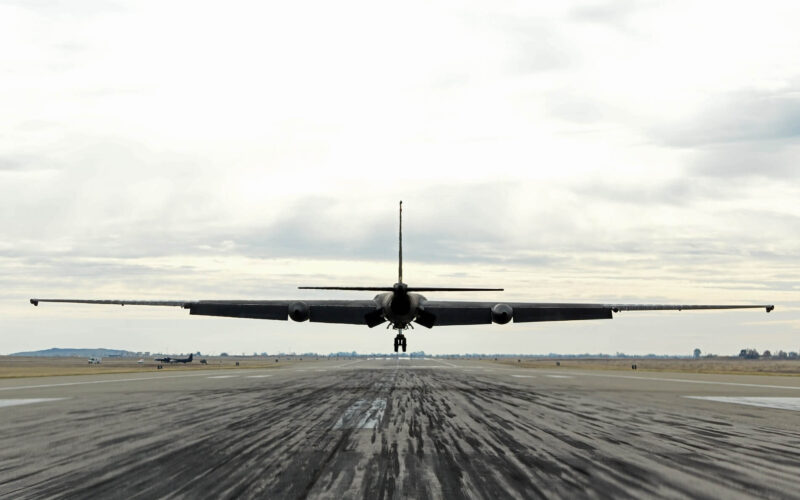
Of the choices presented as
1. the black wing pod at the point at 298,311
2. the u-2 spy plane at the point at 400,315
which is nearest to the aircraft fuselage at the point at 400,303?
the u-2 spy plane at the point at 400,315

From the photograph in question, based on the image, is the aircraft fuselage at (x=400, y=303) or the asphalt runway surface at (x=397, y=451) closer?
the asphalt runway surface at (x=397, y=451)

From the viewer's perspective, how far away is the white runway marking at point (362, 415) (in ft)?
52.8

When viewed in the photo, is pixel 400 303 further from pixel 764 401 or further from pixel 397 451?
pixel 397 451

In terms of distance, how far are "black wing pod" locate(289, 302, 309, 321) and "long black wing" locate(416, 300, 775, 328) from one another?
6539 mm

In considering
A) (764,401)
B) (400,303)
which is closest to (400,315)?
(400,303)

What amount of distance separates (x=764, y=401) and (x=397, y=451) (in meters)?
21.1

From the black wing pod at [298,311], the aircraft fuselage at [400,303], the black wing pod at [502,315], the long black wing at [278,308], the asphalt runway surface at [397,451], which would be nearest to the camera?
Result: the asphalt runway surface at [397,451]

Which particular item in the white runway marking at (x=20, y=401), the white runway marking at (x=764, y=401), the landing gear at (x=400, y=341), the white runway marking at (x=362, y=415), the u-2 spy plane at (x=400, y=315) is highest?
the u-2 spy plane at (x=400, y=315)

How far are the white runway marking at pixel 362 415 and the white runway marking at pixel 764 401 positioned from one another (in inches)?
585

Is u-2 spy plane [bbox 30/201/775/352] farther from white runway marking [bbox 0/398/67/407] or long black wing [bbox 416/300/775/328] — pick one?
white runway marking [bbox 0/398/67/407]

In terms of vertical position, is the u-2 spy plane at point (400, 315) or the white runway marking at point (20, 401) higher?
the u-2 spy plane at point (400, 315)

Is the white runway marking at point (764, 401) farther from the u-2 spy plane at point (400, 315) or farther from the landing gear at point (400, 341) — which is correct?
the landing gear at point (400, 341)

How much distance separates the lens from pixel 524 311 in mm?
37969

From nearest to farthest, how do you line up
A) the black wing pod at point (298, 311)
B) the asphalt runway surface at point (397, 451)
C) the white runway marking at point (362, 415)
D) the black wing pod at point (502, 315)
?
the asphalt runway surface at point (397, 451)
the white runway marking at point (362, 415)
the black wing pod at point (298, 311)
the black wing pod at point (502, 315)
